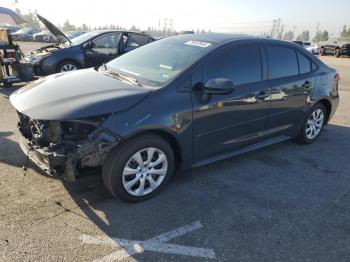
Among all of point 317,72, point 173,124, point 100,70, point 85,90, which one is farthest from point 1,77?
point 317,72

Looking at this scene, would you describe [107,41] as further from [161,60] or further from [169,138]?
[169,138]

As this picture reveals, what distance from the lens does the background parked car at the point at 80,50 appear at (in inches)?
353

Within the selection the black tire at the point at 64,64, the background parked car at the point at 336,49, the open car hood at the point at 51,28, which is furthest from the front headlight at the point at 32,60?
the background parked car at the point at 336,49

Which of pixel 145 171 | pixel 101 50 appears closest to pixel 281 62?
pixel 145 171

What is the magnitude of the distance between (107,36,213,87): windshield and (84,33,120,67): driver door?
5.10 metres

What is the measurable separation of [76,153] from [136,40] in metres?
7.68

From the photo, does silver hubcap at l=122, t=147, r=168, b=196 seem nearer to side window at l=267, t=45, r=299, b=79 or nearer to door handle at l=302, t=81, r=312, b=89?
side window at l=267, t=45, r=299, b=79

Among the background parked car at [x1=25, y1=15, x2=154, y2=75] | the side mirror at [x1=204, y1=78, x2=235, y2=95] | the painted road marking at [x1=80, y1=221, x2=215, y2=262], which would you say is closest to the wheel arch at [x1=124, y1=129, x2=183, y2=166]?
the side mirror at [x1=204, y1=78, x2=235, y2=95]

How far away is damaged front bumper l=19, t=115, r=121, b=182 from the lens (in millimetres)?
3076

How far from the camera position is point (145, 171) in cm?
354

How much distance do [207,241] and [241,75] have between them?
2.10 m

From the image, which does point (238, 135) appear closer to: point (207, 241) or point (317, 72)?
point (207, 241)

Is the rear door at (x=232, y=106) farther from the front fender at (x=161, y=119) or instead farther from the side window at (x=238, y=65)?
the front fender at (x=161, y=119)

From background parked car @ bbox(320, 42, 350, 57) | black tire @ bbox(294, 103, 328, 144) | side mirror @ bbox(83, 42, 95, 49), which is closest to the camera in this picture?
black tire @ bbox(294, 103, 328, 144)
